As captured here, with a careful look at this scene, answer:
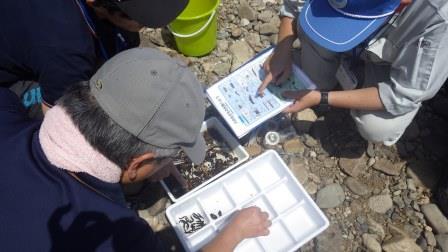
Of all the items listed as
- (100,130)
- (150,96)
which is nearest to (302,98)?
(150,96)

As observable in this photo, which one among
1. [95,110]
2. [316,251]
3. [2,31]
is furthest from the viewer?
[316,251]

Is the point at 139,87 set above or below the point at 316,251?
above

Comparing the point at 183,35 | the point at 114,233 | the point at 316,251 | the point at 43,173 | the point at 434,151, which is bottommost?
the point at 316,251

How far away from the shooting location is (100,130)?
3.71 ft

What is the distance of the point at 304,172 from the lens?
2238 millimetres

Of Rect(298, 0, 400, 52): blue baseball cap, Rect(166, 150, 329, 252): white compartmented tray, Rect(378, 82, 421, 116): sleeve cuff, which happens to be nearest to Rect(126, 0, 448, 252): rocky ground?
Rect(166, 150, 329, 252): white compartmented tray

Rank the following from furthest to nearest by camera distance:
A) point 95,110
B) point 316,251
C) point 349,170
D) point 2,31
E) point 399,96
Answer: point 349,170
point 316,251
point 399,96
point 2,31
point 95,110

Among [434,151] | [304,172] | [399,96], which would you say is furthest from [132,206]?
[434,151]

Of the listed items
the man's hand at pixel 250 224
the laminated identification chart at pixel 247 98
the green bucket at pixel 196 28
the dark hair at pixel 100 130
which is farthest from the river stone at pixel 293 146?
the dark hair at pixel 100 130

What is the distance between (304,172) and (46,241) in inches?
56.7

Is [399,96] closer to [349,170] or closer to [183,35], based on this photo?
[349,170]

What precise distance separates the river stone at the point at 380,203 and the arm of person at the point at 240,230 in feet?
2.31

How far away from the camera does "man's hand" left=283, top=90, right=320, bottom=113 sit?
202cm

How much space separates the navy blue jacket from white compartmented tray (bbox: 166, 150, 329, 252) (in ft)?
2.03
